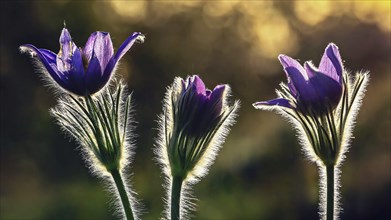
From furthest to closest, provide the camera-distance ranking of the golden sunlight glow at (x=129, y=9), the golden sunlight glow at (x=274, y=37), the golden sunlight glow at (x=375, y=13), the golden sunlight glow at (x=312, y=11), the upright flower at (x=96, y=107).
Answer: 1. the golden sunlight glow at (x=129, y=9)
2. the golden sunlight glow at (x=312, y=11)
3. the golden sunlight glow at (x=274, y=37)
4. the golden sunlight glow at (x=375, y=13)
5. the upright flower at (x=96, y=107)

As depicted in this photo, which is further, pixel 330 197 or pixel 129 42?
pixel 129 42

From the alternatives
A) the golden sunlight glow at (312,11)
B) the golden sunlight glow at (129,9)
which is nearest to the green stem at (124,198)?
the golden sunlight glow at (312,11)

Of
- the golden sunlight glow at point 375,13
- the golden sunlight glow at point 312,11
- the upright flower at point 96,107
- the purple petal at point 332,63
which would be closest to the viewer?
the purple petal at point 332,63

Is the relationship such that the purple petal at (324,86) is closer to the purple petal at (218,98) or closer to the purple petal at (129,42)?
the purple petal at (218,98)

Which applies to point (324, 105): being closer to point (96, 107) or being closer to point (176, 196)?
point (176, 196)

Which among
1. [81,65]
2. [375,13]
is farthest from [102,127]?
[375,13]

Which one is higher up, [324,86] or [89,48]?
[89,48]
